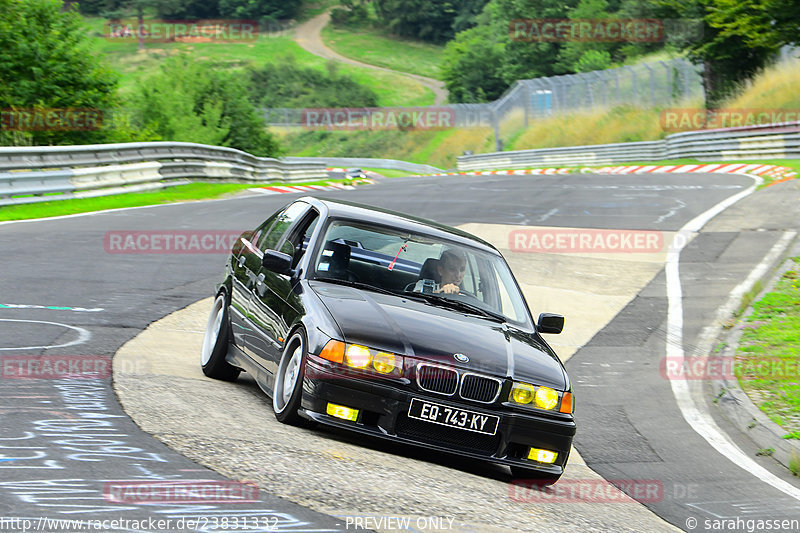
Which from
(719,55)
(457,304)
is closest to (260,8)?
(719,55)

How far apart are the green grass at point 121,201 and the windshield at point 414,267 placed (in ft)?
41.1

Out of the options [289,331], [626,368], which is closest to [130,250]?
[626,368]

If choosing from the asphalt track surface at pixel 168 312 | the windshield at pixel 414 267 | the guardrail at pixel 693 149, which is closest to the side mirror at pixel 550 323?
the windshield at pixel 414 267

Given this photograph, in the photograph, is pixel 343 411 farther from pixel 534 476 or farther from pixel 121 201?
pixel 121 201

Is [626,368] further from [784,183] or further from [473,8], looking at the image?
Result: [473,8]

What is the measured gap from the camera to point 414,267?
25.0ft

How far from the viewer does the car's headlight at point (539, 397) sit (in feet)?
20.8

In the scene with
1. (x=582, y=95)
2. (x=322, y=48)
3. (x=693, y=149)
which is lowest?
(x=693, y=149)

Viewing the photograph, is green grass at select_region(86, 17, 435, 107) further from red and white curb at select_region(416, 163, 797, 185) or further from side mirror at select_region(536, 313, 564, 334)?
side mirror at select_region(536, 313, 564, 334)

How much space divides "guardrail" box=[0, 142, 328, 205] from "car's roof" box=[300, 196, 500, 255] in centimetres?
1287

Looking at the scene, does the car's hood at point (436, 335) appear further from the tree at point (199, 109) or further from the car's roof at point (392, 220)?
the tree at point (199, 109)

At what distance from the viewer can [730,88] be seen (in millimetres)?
46094

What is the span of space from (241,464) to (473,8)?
14955cm

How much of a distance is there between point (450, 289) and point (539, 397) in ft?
4.38
